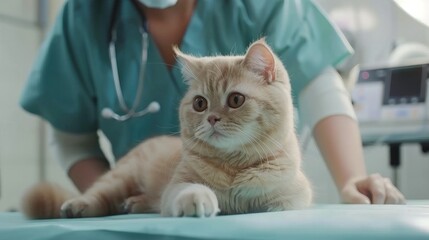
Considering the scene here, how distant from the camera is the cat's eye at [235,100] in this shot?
26.7 inches

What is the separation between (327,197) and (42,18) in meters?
1.27

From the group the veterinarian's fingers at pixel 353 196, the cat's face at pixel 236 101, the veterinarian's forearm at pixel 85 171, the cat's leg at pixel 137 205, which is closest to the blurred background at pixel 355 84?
the veterinarian's forearm at pixel 85 171

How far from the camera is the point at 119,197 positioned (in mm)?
929

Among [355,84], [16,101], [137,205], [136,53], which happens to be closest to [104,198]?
[137,205]

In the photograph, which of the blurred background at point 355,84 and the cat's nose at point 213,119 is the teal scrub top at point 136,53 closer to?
the cat's nose at point 213,119

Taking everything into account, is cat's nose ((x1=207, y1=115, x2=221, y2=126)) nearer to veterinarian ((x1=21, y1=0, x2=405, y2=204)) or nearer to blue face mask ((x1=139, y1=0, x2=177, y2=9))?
veterinarian ((x1=21, y1=0, x2=405, y2=204))

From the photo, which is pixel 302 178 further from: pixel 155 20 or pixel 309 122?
pixel 155 20

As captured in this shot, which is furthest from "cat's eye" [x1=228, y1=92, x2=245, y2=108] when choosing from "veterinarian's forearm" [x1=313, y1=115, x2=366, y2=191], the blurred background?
the blurred background

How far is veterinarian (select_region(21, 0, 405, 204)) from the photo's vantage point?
1053mm

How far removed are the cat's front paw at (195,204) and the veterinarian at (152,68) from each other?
1.30ft

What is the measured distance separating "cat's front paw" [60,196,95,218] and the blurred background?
37.9 inches

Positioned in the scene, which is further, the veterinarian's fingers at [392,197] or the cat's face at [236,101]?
the veterinarian's fingers at [392,197]

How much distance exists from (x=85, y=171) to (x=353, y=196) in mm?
609

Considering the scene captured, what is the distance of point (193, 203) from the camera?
0.59 meters
